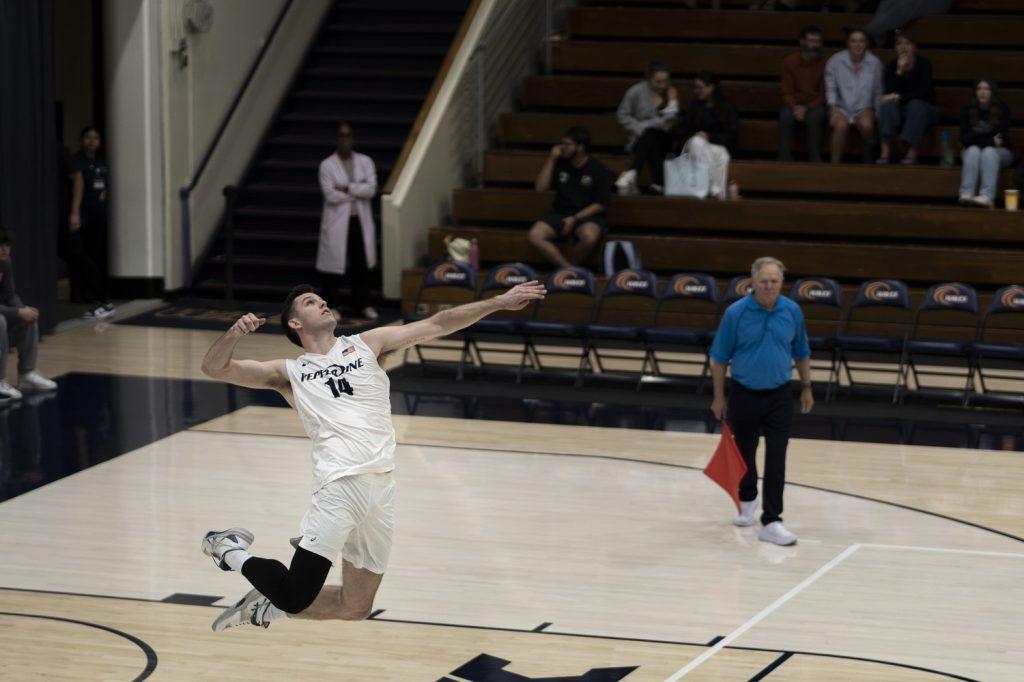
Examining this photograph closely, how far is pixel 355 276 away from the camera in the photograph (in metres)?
16.1

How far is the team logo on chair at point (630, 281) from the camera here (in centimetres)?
1352

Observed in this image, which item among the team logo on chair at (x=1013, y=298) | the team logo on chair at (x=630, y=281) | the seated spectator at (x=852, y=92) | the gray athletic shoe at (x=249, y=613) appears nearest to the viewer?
the gray athletic shoe at (x=249, y=613)

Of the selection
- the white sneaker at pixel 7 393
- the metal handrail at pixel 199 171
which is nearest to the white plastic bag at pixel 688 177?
the metal handrail at pixel 199 171

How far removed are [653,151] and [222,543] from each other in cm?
1042

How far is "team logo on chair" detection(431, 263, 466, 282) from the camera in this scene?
45.7ft

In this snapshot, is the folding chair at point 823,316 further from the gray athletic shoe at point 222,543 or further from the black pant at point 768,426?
the gray athletic shoe at point 222,543

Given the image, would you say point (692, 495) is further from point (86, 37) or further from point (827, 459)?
point (86, 37)

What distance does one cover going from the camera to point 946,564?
831 centimetres

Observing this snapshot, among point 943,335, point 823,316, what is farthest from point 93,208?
point 943,335

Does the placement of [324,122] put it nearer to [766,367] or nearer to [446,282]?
Answer: [446,282]

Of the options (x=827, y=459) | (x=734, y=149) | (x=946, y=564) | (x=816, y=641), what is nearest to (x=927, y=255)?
(x=734, y=149)

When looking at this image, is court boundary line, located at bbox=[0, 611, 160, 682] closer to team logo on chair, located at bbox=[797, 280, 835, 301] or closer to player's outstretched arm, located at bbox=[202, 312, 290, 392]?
player's outstretched arm, located at bbox=[202, 312, 290, 392]

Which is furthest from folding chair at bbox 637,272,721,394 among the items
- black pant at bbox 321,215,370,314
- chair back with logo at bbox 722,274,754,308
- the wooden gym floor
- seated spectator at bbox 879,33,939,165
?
black pant at bbox 321,215,370,314

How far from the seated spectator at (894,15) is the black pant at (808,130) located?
4.52 feet
